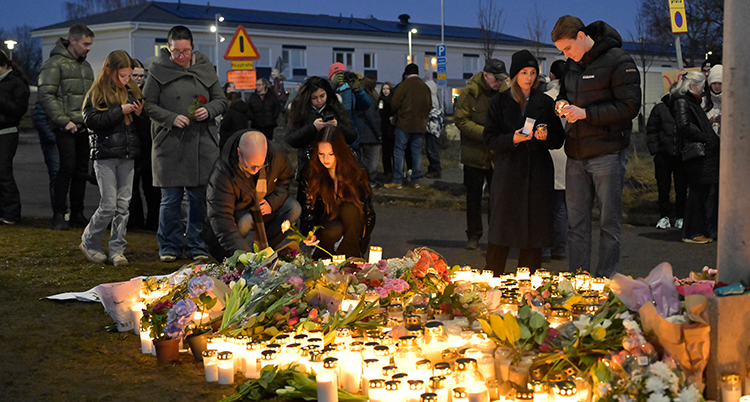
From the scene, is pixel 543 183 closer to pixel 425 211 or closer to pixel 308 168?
pixel 308 168

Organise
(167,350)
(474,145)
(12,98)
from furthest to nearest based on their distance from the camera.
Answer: (12,98), (474,145), (167,350)

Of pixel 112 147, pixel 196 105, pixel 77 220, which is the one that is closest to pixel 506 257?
pixel 196 105

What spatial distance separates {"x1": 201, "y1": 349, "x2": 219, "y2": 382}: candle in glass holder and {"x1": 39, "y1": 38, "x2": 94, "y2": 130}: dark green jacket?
5411 mm

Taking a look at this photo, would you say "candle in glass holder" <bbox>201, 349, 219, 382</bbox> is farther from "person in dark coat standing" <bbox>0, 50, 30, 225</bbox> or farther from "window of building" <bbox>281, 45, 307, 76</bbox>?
"window of building" <bbox>281, 45, 307, 76</bbox>

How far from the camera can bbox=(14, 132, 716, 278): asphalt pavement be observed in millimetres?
7527

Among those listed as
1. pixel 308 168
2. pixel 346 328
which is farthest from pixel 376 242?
pixel 346 328

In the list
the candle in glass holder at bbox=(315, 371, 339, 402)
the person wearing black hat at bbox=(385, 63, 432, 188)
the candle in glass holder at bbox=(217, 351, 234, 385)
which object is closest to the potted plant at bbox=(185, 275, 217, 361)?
the candle in glass holder at bbox=(217, 351, 234, 385)

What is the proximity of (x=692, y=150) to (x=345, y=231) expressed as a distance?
13.6 ft

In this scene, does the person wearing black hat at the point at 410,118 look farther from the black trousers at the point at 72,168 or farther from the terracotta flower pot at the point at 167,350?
the terracotta flower pot at the point at 167,350

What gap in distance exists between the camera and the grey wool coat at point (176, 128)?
738 centimetres

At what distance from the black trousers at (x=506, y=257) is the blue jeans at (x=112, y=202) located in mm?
3357

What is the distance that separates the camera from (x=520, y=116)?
6.12 meters

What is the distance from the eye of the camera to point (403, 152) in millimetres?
13047

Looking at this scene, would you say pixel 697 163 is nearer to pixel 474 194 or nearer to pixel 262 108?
pixel 474 194
